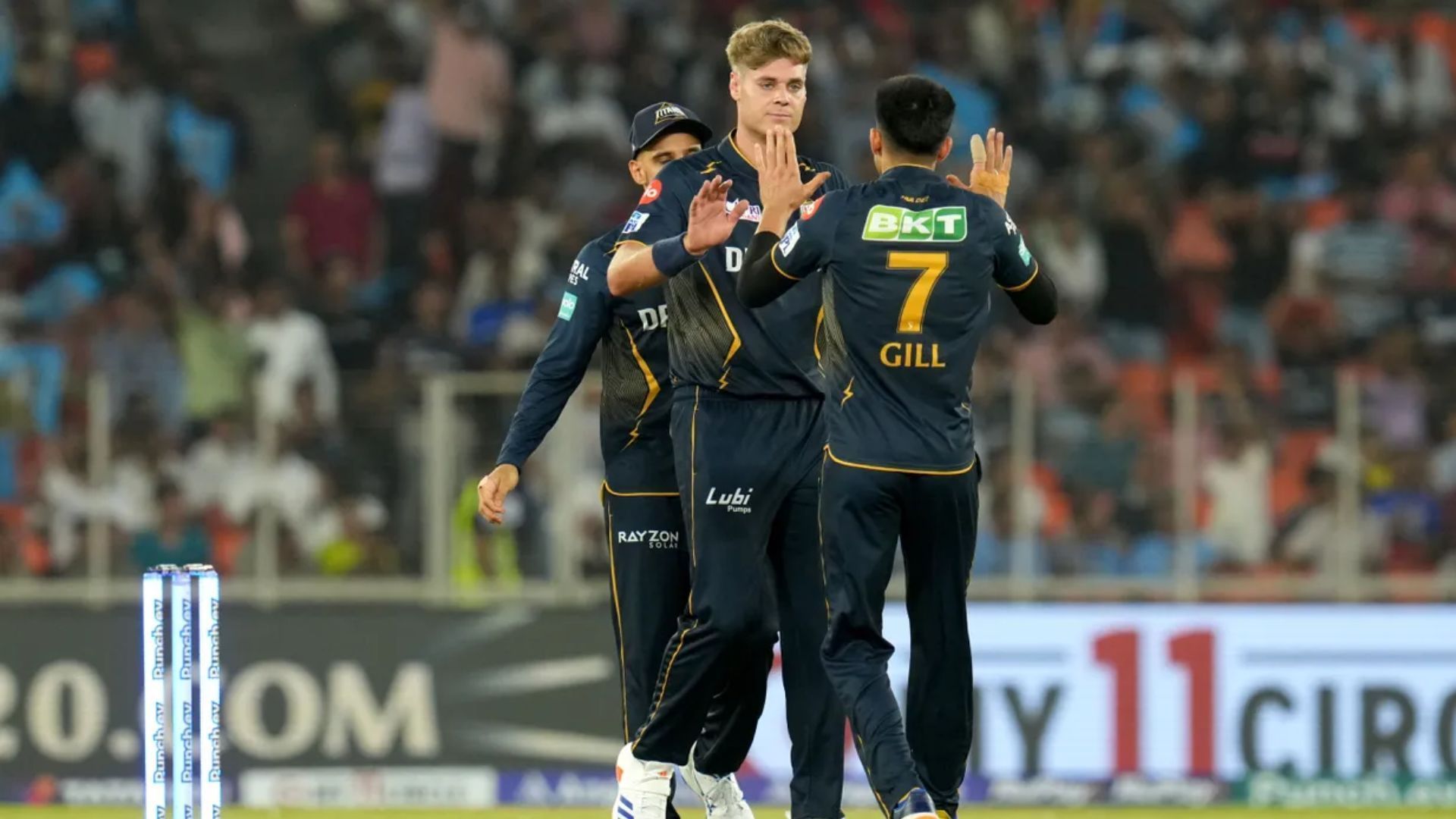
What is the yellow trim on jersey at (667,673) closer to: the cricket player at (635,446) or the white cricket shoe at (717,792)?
the cricket player at (635,446)

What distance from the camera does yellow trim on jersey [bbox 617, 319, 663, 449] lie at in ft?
28.3

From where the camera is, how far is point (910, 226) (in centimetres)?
754

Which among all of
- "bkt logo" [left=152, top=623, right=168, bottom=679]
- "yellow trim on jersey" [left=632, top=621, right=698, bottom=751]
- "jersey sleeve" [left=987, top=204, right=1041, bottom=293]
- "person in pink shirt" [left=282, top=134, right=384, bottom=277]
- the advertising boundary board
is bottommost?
the advertising boundary board

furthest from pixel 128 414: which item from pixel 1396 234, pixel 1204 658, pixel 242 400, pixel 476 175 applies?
pixel 1396 234

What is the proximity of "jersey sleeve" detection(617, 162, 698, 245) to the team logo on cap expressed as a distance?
489 mm

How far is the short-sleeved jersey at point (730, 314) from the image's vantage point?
26.5ft

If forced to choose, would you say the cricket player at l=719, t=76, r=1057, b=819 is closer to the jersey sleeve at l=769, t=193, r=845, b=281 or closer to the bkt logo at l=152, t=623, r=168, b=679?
the jersey sleeve at l=769, t=193, r=845, b=281

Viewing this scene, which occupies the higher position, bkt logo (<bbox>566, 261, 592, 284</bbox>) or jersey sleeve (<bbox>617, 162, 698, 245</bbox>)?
Result: jersey sleeve (<bbox>617, 162, 698, 245</bbox>)

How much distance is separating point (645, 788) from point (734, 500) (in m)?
1.02

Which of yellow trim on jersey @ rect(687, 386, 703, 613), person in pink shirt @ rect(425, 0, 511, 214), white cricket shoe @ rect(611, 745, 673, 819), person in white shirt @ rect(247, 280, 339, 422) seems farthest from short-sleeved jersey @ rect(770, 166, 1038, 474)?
person in pink shirt @ rect(425, 0, 511, 214)

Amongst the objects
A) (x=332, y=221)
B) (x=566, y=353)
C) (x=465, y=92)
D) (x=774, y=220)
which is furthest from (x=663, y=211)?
(x=465, y=92)

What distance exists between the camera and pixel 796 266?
7496 mm

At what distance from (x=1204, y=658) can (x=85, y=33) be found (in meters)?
10.1

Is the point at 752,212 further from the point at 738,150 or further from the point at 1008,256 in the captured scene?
the point at 1008,256
